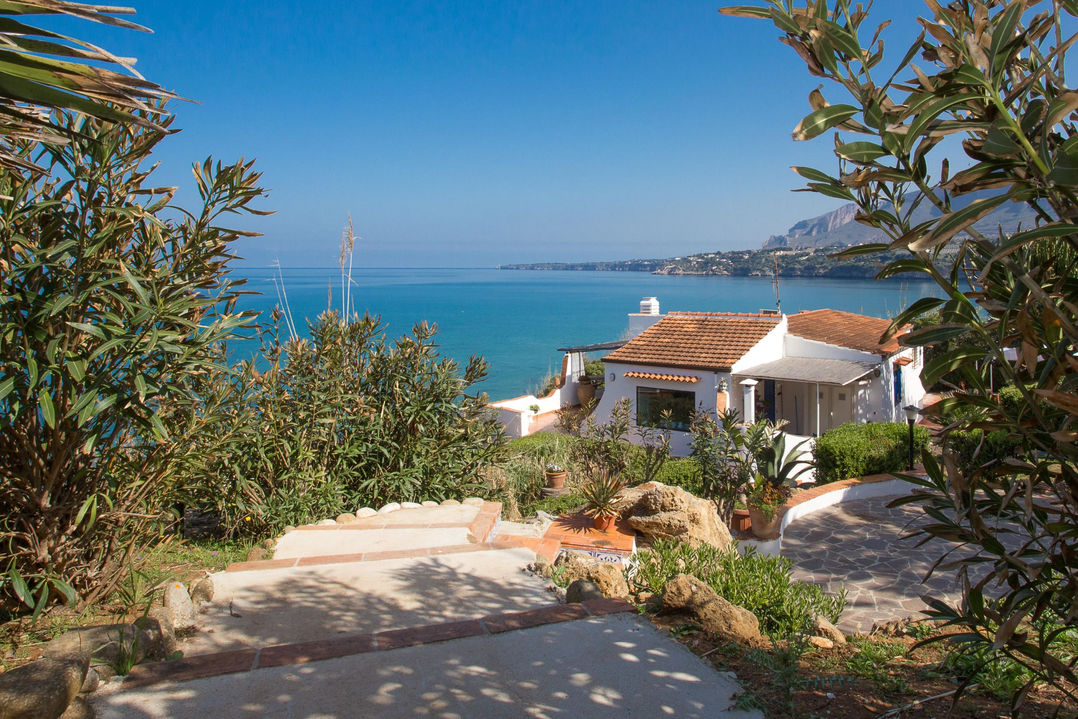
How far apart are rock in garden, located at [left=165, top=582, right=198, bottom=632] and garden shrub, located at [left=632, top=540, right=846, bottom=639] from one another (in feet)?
10.4

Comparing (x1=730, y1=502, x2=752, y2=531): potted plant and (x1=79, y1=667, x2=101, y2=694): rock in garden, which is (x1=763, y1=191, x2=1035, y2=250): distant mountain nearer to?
(x1=79, y1=667, x2=101, y2=694): rock in garden

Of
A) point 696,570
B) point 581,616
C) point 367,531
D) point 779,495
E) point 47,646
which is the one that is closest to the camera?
point 47,646

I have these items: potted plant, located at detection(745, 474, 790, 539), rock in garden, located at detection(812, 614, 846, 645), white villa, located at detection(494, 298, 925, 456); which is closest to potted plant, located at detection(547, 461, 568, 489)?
potted plant, located at detection(745, 474, 790, 539)

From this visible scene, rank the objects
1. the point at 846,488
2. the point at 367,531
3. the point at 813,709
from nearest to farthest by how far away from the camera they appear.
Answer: the point at 813,709 → the point at 367,531 → the point at 846,488

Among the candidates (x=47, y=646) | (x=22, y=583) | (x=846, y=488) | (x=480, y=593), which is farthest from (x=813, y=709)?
(x=846, y=488)

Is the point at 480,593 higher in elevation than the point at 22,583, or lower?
lower

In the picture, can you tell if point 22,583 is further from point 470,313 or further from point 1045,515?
point 470,313

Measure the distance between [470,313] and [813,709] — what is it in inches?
4373

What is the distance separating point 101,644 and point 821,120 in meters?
4.18

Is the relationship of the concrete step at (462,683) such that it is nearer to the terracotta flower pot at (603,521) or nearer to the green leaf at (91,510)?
the green leaf at (91,510)

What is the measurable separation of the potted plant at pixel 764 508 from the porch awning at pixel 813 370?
24.0 feet

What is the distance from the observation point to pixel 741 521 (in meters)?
10.4

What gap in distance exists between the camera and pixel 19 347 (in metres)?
3.95

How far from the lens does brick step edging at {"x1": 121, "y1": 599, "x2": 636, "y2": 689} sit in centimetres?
345
